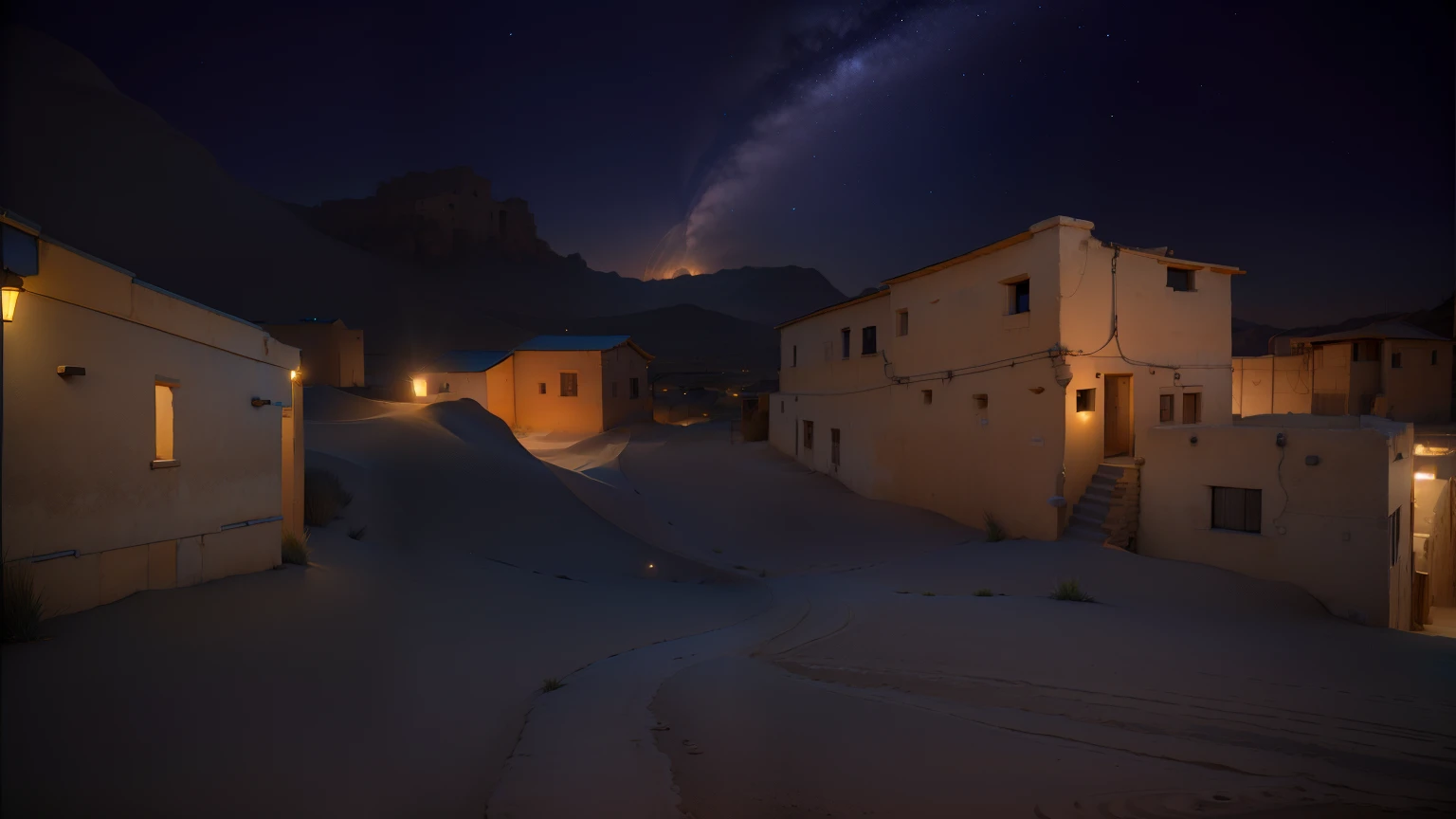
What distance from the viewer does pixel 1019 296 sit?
50.0ft

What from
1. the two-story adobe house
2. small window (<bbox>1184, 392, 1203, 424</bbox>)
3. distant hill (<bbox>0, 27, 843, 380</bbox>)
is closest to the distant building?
the two-story adobe house

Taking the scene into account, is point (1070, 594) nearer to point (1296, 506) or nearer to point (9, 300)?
point (1296, 506)

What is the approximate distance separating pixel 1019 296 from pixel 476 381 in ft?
85.4

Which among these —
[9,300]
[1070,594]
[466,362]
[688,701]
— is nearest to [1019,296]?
[1070,594]

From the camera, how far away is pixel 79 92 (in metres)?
66.9

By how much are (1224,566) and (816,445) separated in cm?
1387

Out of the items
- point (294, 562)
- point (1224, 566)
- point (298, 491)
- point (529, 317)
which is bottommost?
point (1224, 566)

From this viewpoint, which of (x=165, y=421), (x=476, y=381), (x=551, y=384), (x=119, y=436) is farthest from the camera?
(x=551, y=384)

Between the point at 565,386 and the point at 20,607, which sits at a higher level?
the point at 565,386

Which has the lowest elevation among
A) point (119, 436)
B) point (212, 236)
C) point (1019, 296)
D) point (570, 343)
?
point (119, 436)

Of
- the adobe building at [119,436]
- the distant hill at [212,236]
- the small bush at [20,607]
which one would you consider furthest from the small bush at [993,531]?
the distant hill at [212,236]

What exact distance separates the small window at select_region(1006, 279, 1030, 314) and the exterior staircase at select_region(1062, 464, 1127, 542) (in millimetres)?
4029

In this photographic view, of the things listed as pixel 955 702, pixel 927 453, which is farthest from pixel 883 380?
pixel 955 702

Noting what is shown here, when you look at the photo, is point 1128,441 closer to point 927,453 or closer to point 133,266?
point 927,453
